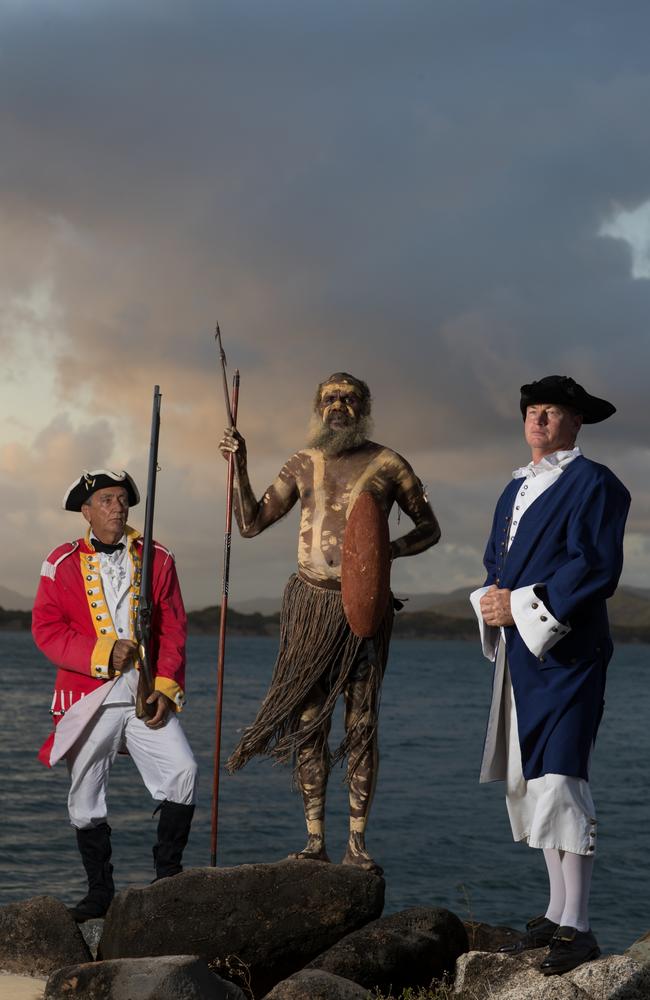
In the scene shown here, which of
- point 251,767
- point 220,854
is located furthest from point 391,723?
point 220,854

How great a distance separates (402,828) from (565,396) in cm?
2554

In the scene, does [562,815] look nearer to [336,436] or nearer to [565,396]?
[565,396]

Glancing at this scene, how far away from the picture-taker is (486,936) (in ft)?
25.8

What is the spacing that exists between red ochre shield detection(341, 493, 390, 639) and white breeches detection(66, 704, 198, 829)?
130cm

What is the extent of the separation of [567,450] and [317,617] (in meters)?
1.87

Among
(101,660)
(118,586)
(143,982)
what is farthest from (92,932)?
(118,586)

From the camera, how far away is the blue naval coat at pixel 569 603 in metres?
5.85

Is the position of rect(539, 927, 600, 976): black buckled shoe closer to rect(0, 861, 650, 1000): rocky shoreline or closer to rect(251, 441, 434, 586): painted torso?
rect(0, 861, 650, 1000): rocky shoreline

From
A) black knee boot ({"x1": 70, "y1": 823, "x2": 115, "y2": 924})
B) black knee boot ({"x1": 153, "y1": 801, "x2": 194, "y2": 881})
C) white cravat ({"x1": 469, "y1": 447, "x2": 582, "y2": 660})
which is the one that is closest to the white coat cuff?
white cravat ({"x1": 469, "y1": 447, "x2": 582, "y2": 660})

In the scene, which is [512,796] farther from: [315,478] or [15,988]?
[15,988]

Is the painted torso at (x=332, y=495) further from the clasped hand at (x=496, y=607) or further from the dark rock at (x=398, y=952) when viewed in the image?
the dark rock at (x=398, y=952)

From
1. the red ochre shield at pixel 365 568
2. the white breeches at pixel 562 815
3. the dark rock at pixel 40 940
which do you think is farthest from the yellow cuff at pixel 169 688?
the white breeches at pixel 562 815

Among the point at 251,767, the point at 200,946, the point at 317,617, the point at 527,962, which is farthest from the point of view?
the point at 251,767

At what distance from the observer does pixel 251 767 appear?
4000cm
